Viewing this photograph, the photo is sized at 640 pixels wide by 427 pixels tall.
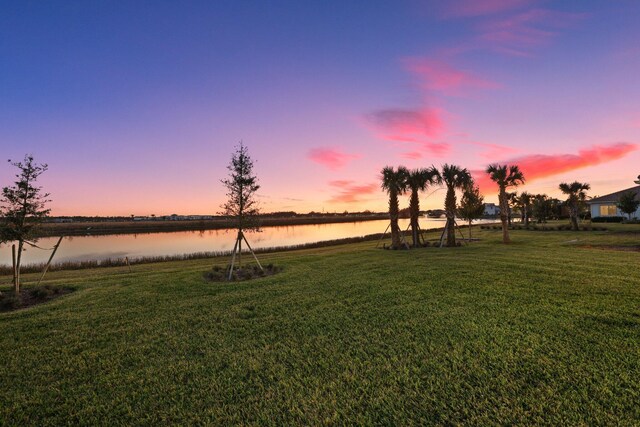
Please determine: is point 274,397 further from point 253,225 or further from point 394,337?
point 253,225

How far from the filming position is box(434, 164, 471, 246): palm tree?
22406 millimetres

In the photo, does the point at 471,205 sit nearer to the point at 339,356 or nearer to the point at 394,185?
the point at 394,185

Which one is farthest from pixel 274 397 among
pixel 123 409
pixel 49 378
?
pixel 49 378

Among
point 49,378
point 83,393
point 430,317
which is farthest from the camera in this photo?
point 430,317

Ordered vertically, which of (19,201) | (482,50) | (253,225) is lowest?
(253,225)

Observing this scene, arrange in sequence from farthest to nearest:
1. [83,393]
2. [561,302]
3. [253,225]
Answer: [253,225], [561,302], [83,393]

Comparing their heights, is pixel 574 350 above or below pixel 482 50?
below

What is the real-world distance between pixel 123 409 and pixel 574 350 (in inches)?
267

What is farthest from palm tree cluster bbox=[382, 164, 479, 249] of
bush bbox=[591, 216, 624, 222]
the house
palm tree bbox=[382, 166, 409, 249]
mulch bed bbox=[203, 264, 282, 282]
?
the house

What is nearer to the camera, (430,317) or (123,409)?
(123,409)

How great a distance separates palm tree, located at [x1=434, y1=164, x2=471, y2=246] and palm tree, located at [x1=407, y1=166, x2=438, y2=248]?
1.80 ft

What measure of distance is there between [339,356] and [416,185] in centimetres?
2102

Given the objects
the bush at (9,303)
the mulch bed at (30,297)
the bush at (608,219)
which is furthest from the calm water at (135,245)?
the bush at (608,219)

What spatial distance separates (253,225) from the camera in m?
15.5
